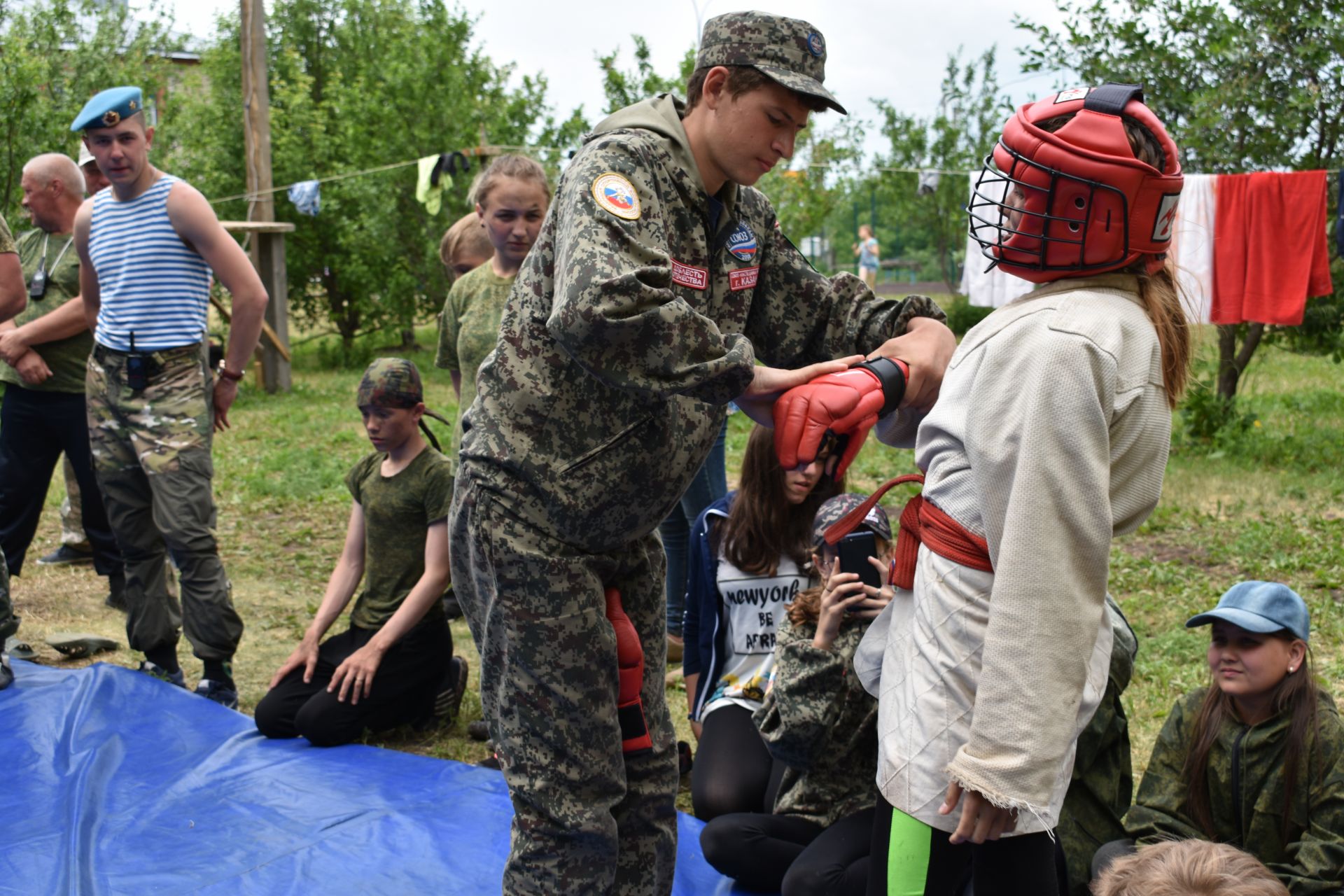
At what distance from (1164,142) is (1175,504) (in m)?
5.68

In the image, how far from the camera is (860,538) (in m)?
2.91

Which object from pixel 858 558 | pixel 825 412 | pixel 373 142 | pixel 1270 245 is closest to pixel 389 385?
pixel 858 558

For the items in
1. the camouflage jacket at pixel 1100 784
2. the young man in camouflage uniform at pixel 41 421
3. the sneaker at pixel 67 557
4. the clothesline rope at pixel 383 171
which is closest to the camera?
the camouflage jacket at pixel 1100 784

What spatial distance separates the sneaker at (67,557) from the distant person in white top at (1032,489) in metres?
5.36

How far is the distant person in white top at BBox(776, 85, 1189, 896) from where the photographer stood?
1562 millimetres

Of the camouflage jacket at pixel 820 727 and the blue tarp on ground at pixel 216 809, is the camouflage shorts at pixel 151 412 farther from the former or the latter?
the camouflage jacket at pixel 820 727

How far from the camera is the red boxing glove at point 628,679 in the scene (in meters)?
2.15

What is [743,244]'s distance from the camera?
2217 millimetres

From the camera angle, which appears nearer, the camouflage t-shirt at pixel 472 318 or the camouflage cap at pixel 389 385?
the camouflage cap at pixel 389 385

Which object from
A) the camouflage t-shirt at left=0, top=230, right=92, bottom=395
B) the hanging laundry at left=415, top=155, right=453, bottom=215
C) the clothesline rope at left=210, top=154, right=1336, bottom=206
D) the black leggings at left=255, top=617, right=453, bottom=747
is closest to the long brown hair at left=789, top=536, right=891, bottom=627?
the black leggings at left=255, top=617, right=453, bottom=747

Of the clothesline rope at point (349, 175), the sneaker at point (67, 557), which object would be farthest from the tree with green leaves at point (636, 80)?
the sneaker at point (67, 557)

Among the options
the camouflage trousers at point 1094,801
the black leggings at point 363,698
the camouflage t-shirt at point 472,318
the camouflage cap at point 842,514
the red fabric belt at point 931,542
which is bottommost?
the black leggings at point 363,698

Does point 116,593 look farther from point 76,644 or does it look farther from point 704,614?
point 704,614

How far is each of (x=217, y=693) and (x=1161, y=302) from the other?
11.7ft
